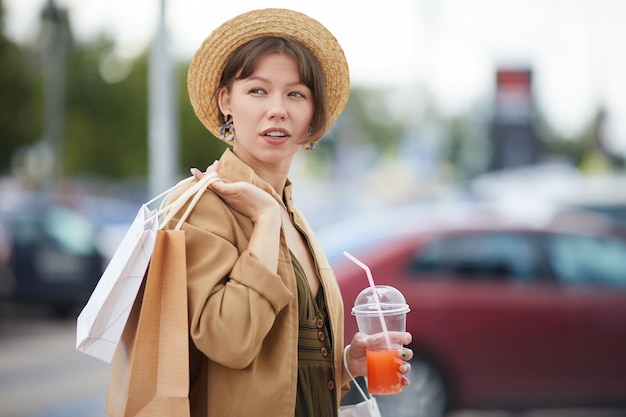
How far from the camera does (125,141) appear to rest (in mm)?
38625

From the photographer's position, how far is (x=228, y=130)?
229 cm

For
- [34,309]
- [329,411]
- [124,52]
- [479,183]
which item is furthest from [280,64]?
[124,52]

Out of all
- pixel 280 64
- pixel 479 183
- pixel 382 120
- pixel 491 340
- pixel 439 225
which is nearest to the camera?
pixel 280 64

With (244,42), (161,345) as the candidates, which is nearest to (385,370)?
(161,345)

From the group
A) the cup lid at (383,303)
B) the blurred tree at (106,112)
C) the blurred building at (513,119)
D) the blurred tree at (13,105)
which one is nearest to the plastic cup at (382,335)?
the cup lid at (383,303)

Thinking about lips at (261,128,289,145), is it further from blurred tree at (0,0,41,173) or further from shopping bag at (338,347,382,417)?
blurred tree at (0,0,41,173)

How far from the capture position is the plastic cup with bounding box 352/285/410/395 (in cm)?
217

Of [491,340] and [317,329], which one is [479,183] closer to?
[491,340]

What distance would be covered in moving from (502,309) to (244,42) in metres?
4.83

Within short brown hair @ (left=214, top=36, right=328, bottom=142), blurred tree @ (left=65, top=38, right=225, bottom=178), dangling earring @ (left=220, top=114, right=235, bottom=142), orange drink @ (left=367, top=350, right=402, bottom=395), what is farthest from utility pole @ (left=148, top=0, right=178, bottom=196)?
blurred tree @ (left=65, top=38, right=225, bottom=178)

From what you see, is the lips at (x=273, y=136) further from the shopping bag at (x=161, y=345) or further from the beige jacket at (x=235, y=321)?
the shopping bag at (x=161, y=345)

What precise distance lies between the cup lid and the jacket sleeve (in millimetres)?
300

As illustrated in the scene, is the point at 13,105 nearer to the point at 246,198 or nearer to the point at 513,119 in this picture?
the point at 513,119

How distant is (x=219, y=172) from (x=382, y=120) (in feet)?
309
